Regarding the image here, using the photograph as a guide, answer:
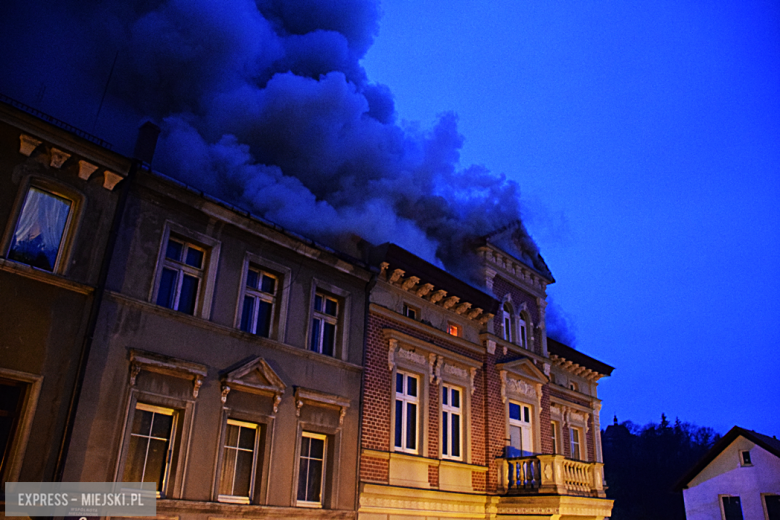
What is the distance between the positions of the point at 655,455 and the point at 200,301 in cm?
6885

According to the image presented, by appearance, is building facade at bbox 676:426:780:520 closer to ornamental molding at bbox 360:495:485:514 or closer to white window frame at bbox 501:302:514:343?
white window frame at bbox 501:302:514:343

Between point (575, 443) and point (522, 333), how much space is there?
602cm

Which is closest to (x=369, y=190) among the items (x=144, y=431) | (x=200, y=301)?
(x=200, y=301)

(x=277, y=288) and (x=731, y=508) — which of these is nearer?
(x=277, y=288)

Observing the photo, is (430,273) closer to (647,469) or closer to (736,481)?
(736,481)

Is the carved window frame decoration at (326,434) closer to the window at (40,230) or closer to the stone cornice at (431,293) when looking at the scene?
the stone cornice at (431,293)

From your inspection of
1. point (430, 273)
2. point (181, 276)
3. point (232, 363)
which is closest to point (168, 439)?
point (232, 363)

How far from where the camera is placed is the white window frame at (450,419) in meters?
17.7

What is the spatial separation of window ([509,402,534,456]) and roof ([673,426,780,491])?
15.1 m

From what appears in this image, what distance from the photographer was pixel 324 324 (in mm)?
15250

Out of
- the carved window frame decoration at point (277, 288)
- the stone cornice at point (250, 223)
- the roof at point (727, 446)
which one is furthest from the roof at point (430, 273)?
the roof at point (727, 446)

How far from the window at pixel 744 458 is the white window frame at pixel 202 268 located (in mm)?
28347

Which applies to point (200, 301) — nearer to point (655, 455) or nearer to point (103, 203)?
point (103, 203)

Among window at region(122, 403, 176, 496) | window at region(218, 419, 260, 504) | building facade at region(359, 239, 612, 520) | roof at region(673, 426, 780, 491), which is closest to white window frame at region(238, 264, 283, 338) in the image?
window at region(218, 419, 260, 504)
